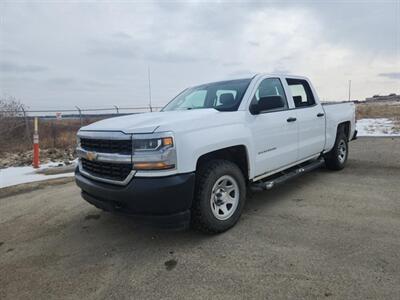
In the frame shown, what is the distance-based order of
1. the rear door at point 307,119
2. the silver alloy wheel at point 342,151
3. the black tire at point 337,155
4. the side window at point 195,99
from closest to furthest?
the side window at point 195,99 < the rear door at point 307,119 < the black tire at point 337,155 < the silver alloy wheel at point 342,151

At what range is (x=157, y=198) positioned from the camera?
3018mm

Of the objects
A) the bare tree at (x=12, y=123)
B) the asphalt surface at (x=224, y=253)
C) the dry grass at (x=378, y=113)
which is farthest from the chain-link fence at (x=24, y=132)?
the dry grass at (x=378, y=113)

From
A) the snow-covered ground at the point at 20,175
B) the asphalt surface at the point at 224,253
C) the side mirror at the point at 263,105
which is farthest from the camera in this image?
the snow-covered ground at the point at 20,175

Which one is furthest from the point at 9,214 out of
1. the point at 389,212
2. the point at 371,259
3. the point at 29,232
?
the point at 389,212

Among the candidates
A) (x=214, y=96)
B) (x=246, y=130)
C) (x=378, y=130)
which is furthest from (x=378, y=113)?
(x=246, y=130)

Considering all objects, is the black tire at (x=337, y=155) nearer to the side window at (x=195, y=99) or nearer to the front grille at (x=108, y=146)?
the side window at (x=195, y=99)

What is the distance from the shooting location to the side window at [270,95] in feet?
13.3

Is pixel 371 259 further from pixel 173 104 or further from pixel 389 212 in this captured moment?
pixel 173 104

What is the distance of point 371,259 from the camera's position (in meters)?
2.93

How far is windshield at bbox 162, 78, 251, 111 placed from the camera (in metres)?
4.14

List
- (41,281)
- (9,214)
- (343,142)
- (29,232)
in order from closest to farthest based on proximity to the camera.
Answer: (41,281) → (29,232) → (9,214) → (343,142)

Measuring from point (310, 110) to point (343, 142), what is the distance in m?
1.77

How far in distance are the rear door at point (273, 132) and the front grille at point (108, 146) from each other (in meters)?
1.63

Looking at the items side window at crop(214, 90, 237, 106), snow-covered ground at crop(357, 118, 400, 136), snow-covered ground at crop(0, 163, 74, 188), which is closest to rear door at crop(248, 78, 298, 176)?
side window at crop(214, 90, 237, 106)
